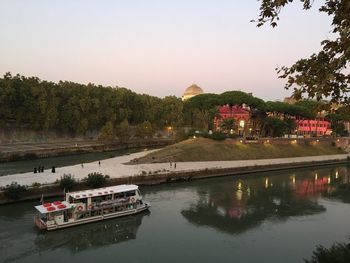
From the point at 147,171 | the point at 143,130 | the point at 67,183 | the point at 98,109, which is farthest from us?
the point at 143,130

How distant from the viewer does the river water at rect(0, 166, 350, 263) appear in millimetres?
24453

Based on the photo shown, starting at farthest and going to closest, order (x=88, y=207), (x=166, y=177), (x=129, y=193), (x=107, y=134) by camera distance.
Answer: (x=107, y=134) → (x=166, y=177) → (x=129, y=193) → (x=88, y=207)

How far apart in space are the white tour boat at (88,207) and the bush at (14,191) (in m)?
4.84

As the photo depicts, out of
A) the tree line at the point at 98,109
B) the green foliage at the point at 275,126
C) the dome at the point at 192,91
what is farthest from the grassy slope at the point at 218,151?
the dome at the point at 192,91

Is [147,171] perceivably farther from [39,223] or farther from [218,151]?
[218,151]

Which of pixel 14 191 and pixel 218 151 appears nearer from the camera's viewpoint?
pixel 14 191

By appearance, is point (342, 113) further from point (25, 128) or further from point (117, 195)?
point (25, 128)

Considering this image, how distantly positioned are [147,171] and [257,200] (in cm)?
1544

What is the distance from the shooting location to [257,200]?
40062 mm

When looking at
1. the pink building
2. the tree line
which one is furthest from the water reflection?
the pink building

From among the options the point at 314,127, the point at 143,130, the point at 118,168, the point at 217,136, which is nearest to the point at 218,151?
the point at 217,136

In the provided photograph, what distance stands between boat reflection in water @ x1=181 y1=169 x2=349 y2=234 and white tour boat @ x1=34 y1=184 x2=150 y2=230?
17.4 ft

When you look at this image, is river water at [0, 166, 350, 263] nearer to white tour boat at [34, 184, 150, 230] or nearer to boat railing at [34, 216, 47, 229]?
boat railing at [34, 216, 47, 229]

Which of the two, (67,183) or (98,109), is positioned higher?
(98,109)
